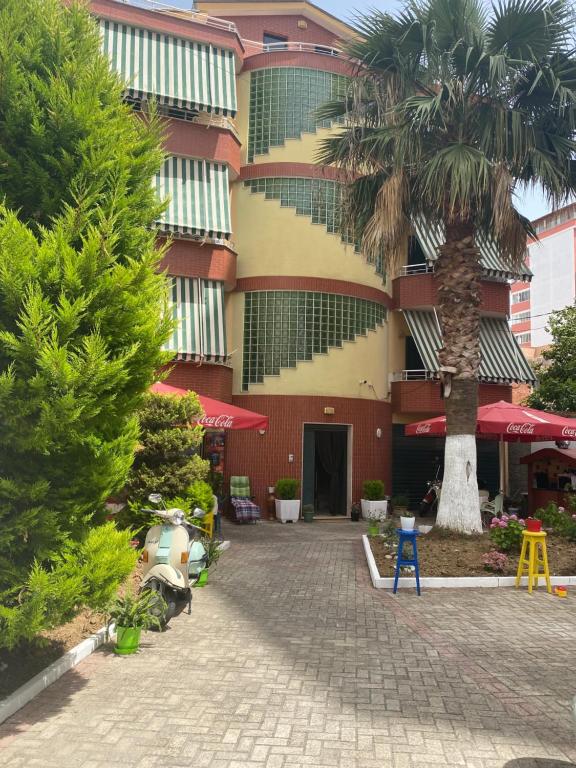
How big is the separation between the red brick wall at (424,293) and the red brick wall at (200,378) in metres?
6.89

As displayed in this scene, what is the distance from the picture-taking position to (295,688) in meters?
5.39

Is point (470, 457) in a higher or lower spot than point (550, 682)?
higher

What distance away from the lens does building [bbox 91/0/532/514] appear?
1812 centimetres

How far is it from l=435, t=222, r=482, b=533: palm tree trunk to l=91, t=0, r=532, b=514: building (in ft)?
19.0

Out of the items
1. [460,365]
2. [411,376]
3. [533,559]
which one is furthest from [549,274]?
[533,559]

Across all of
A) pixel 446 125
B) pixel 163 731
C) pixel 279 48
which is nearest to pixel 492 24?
pixel 446 125

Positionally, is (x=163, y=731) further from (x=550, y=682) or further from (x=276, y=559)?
(x=276, y=559)

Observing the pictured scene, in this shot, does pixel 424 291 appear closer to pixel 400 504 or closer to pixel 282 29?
pixel 400 504

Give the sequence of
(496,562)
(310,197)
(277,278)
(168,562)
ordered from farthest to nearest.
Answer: (310,197)
(277,278)
(496,562)
(168,562)

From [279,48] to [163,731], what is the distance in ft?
67.9

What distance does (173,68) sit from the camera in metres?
18.2

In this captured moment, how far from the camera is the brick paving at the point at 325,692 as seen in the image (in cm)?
426

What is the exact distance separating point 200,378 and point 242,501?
3694 millimetres

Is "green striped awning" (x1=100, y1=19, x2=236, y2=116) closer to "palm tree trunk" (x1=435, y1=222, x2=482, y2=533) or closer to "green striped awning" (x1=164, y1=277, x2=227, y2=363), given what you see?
"green striped awning" (x1=164, y1=277, x2=227, y2=363)
